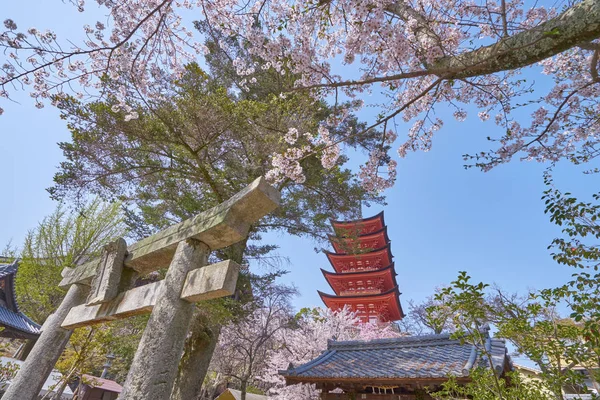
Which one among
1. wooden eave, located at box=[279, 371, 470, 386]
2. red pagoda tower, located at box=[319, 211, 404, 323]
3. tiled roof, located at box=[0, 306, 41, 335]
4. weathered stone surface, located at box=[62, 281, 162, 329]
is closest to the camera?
weathered stone surface, located at box=[62, 281, 162, 329]

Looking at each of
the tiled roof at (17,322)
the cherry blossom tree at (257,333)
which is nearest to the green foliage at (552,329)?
the cherry blossom tree at (257,333)

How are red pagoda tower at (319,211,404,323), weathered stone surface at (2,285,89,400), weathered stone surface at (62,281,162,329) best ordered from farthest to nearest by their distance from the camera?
1. red pagoda tower at (319,211,404,323)
2. weathered stone surface at (2,285,89,400)
3. weathered stone surface at (62,281,162,329)

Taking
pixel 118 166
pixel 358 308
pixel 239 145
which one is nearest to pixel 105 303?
pixel 118 166

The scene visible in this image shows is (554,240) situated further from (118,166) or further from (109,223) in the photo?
(109,223)

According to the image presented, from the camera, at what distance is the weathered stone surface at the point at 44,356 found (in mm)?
4113

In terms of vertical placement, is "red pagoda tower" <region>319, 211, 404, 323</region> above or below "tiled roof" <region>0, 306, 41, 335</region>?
above

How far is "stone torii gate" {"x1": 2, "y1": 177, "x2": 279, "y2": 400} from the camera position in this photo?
9.05ft

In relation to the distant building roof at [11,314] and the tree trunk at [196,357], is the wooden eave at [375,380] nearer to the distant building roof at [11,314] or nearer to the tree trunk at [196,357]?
the tree trunk at [196,357]

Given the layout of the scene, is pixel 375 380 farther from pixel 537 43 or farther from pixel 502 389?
pixel 537 43

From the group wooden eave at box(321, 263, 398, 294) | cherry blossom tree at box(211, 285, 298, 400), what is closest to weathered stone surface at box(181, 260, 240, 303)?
cherry blossom tree at box(211, 285, 298, 400)

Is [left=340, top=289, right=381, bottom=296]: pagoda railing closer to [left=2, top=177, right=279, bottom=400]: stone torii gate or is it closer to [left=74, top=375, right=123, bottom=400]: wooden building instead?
[left=74, top=375, right=123, bottom=400]: wooden building

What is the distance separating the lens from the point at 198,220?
3391 millimetres

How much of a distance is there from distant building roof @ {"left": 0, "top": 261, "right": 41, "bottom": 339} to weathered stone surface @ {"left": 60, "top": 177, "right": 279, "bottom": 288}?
9.32m

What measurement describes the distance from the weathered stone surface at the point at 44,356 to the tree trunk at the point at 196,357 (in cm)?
233
